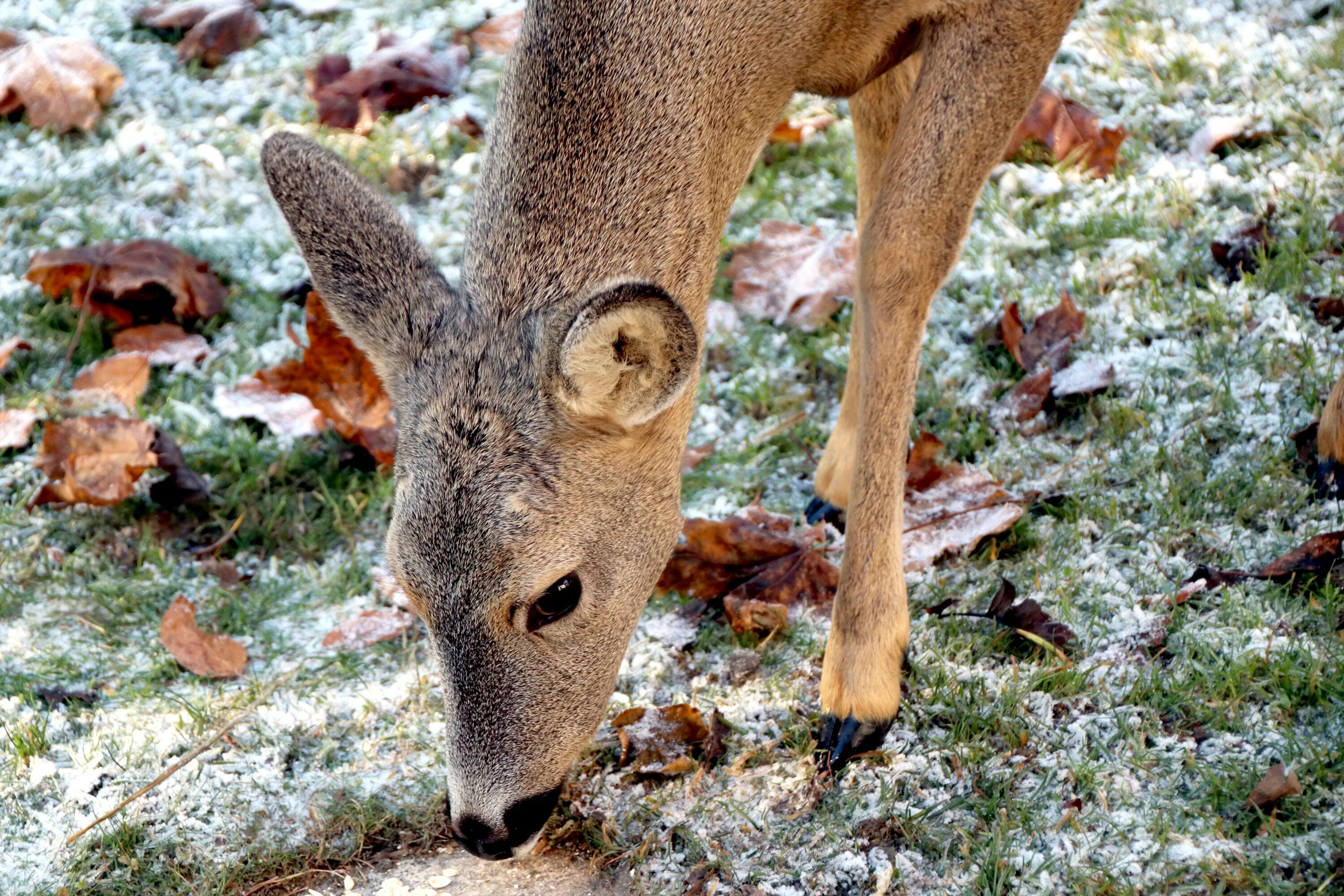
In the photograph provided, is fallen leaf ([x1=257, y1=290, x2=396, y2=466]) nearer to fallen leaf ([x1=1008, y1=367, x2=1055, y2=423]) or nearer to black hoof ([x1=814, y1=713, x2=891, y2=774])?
black hoof ([x1=814, y1=713, x2=891, y2=774])

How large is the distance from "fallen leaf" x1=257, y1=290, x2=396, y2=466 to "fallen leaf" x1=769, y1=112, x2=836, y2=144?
7.33 ft

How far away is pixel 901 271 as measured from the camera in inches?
138

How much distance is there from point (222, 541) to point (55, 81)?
322 cm

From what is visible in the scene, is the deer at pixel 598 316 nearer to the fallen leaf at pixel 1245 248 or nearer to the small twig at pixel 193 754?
the small twig at pixel 193 754

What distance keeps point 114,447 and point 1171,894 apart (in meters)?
3.67

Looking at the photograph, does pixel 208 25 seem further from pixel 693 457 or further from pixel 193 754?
pixel 193 754

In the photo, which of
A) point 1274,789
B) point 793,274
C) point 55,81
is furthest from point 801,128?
point 1274,789

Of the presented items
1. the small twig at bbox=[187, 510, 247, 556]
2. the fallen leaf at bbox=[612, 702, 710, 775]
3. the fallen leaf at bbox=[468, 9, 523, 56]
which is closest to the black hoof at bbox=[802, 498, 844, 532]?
the fallen leaf at bbox=[612, 702, 710, 775]

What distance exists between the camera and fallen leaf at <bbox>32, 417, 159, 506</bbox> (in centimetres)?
456

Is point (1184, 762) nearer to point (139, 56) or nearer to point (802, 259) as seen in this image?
point (802, 259)

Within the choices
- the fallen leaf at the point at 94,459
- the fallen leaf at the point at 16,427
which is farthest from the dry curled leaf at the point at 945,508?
the fallen leaf at the point at 16,427

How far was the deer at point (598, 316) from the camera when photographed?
287 cm

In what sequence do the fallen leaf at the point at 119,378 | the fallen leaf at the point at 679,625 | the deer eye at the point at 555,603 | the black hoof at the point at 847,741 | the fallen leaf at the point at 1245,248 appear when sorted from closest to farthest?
1. the deer eye at the point at 555,603
2. the black hoof at the point at 847,741
3. the fallen leaf at the point at 679,625
4. the fallen leaf at the point at 1245,248
5. the fallen leaf at the point at 119,378

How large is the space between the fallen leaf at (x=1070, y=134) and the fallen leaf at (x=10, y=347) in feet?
13.4
